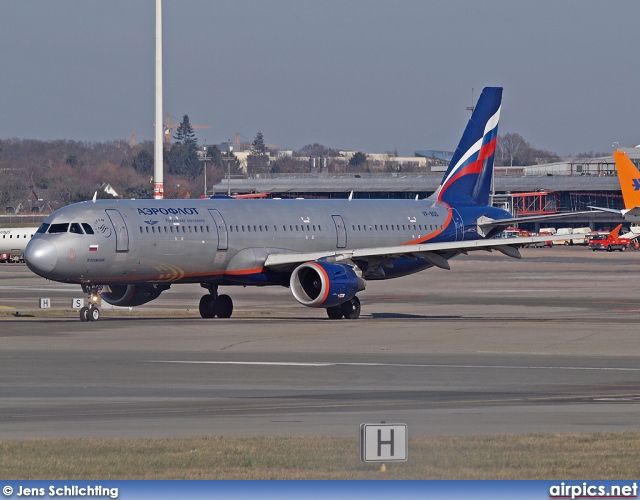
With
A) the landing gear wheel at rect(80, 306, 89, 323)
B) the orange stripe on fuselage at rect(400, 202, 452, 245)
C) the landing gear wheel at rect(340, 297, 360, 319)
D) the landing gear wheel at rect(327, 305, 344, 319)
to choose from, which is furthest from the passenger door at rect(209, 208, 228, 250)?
the orange stripe on fuselage at rect(400, 202, 452, 245)

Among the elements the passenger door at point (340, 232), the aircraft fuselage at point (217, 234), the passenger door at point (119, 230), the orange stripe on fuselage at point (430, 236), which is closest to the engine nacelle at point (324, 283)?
the aircraft fuselage at point (217, 234)

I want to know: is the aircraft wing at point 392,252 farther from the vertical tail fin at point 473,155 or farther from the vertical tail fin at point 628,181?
the vertical tail fin at point 628,181

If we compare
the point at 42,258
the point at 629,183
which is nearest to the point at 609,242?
the point at 629,183

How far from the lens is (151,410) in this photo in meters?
19.8

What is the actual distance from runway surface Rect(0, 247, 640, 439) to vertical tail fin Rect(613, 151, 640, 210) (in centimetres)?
3851

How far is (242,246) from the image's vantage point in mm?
42594

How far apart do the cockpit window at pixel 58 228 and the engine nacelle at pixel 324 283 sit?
24.8 feet

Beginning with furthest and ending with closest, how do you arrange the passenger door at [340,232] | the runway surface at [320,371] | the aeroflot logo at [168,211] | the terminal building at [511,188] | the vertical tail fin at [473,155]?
the terminal building at [511,188] → the vertical tail fin at [473,155] → the passenger door at [340,232] → the aeroflot logo at [168,211] → the runway surface at [320,371]

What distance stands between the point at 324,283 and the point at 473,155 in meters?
13.6

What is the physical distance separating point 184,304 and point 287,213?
1235 centimetres

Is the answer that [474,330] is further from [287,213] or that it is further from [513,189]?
[513,189]

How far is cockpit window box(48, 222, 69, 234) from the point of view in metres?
39.1

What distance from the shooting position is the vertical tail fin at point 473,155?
50.9 m

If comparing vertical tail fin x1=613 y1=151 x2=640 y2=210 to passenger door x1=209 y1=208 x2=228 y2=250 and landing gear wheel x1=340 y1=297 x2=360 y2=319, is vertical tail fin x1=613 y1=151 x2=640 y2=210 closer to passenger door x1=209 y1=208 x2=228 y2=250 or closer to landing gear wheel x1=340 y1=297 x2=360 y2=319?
landing gear wheel x1=340 y1=297 x2=360 y2=319
